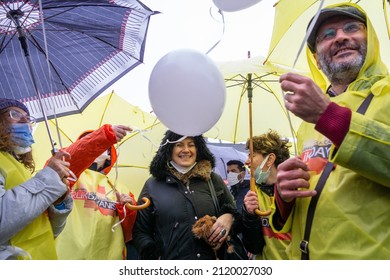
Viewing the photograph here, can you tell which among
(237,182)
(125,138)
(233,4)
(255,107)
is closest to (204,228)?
(233,4)

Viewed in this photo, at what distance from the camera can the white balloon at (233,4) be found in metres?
1.80

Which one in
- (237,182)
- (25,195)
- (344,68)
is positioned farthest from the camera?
(237,182)

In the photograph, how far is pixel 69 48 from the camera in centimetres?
296

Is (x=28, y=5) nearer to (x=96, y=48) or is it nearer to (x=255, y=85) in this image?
(x=96, y=48)

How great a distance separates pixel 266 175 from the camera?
321 cm

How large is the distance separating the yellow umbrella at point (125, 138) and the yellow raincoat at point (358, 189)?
2949mm

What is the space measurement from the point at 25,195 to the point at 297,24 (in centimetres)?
246

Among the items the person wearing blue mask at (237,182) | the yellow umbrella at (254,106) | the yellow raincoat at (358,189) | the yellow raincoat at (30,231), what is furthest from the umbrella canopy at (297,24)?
the yellow raincoat at (30,231)

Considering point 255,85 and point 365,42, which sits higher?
point 365,42

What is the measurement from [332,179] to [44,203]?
4.82 ft

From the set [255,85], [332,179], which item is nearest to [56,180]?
[332,179]

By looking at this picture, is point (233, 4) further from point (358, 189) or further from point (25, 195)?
point (25, 195)

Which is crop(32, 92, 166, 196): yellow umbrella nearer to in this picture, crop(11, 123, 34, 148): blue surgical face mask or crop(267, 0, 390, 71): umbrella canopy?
crop(267, 0, 390, 71): umbrella canopy

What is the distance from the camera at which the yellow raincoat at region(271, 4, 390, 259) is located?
1.32 m
